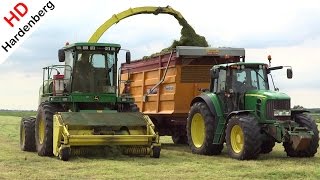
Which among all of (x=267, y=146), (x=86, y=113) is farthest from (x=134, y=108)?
(x=267, y=146)

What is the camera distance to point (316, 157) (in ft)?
40.3

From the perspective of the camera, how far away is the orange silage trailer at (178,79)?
1483 centimetres

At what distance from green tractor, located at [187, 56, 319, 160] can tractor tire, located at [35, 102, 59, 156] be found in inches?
135

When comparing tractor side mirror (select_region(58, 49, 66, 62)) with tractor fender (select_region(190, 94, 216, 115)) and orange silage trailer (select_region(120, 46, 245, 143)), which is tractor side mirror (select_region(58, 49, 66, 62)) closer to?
orange silage trailer (select_region(120, 46, 245, 143))

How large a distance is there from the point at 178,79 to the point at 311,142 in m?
4.26

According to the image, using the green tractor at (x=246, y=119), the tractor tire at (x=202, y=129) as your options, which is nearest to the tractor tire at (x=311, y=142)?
the green tractor at (x=246, y=119)

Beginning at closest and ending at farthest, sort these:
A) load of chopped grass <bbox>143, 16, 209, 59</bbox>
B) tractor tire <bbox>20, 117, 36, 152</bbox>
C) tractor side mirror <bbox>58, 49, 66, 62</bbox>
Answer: tractor side mirror <bbox>58, 49, 66, 62</bbox>, tractor tire <bbox>20, 117, 36, 152</bbox>, load of chopped grass <bbox>143, 16, 209, 59</bbox>

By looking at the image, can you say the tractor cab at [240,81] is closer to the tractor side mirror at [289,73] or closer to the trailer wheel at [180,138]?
the tractor side mirror at [289,73]

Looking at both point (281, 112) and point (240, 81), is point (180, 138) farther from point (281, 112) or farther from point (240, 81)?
point (281, 112)

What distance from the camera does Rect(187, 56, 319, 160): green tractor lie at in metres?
11.5

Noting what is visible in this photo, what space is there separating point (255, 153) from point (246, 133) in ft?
1.59

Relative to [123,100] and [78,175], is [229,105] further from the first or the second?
[78,175]

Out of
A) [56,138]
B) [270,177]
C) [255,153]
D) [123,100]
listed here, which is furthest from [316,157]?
[56,138]

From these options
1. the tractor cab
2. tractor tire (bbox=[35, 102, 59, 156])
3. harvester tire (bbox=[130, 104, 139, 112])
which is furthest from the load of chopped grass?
tractor tire (bbox=[35, 102, 59, 156])
